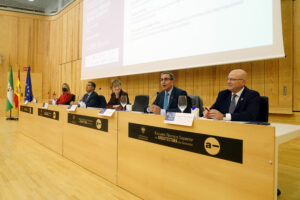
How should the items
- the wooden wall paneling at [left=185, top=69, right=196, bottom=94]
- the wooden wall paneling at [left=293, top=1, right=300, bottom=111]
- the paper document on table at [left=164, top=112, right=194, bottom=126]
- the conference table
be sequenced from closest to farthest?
1. the conference table
2. the paper document on table at [left=164, top=112, right=194, bottom=126]
3. the wooden wall paneling at [left=293, top=1, right=300, bottom=111]
4. the wooden wall paneling at [left=185, top=69, right=196, bottom=94]

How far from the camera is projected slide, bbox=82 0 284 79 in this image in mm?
2525

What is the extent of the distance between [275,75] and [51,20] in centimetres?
895

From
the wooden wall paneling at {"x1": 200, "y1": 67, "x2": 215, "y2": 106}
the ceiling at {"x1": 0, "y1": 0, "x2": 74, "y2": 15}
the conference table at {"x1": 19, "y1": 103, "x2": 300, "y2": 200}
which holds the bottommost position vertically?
the conference table at {"x1": 19, "y1": 103, "x2": 300, "y2": 200}

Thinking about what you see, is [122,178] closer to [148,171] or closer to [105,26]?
[148,171]

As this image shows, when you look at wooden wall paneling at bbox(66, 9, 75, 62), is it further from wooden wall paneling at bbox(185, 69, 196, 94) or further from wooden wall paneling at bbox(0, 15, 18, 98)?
wooden wall paneling at bbox(185, 69, 196, 94)

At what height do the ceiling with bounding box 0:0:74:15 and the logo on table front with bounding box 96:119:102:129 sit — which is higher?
the ceiling with bounding box 0:0:74:15

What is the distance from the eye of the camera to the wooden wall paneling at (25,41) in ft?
28.8

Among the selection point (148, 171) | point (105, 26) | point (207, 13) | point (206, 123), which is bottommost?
point (148, 171)

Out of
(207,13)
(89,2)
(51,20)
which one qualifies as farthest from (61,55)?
(207,13)

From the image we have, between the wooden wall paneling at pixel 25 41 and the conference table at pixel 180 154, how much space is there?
26.0ft

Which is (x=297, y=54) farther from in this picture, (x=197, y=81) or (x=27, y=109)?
(x=27, y=109)

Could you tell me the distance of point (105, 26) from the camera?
4.81 m

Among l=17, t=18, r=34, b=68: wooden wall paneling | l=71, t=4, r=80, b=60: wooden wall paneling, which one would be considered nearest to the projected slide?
l=71, t=4, r=80, b=60: wooden wall paneling

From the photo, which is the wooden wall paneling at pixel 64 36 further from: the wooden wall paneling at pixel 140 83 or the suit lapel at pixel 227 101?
the suit lapel at pixel 227 101
